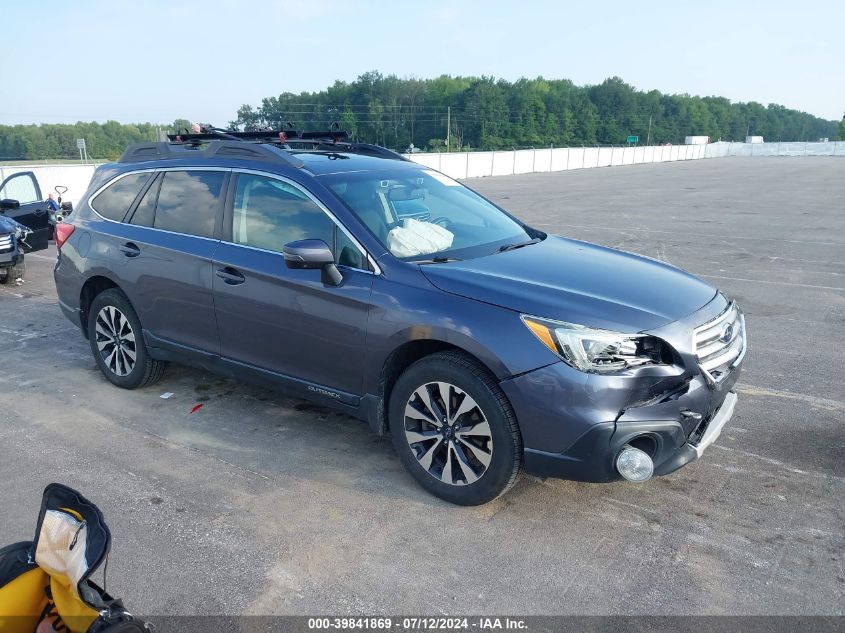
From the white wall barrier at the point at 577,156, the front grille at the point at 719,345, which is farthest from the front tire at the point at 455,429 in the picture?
the white wall barrier at the point at 577,156

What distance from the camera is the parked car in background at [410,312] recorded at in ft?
10.5

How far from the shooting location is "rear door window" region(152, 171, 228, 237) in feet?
15.1

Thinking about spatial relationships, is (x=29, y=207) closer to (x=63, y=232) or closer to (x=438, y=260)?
(x=63, y=232)

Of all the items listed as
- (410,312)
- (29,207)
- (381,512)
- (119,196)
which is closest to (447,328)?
(410,312)

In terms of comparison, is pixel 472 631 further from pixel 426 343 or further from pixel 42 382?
pixel 42 382

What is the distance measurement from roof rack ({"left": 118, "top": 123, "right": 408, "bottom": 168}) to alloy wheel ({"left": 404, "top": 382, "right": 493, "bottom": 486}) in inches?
68.2

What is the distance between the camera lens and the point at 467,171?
129 feet

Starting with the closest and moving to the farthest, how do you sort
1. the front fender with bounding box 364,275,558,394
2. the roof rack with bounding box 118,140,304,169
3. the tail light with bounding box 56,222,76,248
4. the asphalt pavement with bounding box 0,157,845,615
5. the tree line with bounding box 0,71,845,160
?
the asphalt pavement with bounding box 0,157,845,615, the front fender with bounding box 364,275,558,394, the roof rack with bounding box 118,140,304,169, the tail light with bounding box 56,222,76,248, the tree line with bounding box 0,71,845,160

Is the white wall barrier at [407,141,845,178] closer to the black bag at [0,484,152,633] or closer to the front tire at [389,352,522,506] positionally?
the front tire at [389,352,522,506]

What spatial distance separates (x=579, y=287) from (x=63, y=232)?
4.31 m

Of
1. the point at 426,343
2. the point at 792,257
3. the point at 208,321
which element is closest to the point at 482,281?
the point at 426,343

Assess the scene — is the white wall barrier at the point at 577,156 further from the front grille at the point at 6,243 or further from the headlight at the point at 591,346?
the headlight at the point at 591,346

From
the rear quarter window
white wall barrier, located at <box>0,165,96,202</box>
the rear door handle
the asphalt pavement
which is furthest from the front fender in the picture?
white wall barrier, located at <box>0,165,96,202</box>

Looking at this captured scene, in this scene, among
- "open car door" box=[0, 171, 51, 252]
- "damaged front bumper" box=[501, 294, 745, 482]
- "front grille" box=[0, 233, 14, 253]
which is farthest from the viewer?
"open car door" box=[0, 171, 51, 252]
